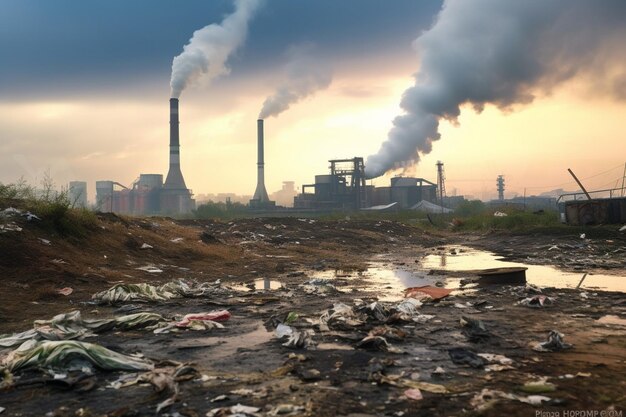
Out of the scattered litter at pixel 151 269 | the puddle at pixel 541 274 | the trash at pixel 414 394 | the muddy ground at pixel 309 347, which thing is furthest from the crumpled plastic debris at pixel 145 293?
the puddle at pixel 541 274

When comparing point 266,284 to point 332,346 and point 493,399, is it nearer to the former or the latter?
point 332,346

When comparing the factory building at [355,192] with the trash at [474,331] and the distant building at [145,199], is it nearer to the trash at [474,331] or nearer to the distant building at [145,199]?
the distant building at [145,199]

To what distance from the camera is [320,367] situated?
11.0 ft

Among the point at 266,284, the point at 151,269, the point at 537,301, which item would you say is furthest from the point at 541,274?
the point at 151,269

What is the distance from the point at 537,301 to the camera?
571cm

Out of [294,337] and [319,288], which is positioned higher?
[294,337]

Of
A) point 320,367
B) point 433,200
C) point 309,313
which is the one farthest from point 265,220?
point 433,200

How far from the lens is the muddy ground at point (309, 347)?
2.76m

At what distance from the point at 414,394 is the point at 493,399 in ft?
1.52

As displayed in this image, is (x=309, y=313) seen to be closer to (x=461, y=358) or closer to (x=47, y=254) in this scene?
(x=461, y=358)

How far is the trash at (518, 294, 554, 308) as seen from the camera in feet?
18.5

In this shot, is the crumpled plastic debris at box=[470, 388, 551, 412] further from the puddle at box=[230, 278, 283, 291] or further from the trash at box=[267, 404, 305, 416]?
the puddle at box=[230, 278, 283, 291]

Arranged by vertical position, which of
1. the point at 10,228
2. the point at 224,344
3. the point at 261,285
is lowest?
the point at 261,285

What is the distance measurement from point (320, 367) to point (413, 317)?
193 cm
